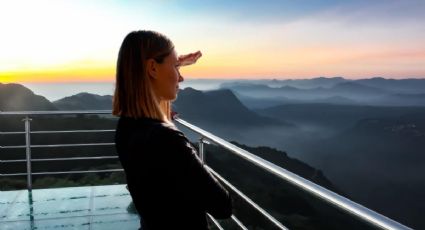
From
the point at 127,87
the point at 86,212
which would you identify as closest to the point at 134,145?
the point at 127,87

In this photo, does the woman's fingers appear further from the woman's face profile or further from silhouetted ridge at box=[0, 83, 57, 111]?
silhouetted ridge at box=[0, 83, 57, 111]

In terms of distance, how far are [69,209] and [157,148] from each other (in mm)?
3221

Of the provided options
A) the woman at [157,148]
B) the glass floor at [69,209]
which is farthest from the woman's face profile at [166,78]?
the glass floor at [69,209]

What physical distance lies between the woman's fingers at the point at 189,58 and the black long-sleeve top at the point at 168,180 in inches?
11.3

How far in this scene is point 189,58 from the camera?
128cm

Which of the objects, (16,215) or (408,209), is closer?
(16,215)

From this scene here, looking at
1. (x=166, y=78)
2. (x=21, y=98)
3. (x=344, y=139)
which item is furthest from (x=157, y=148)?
(x=344, y=139)

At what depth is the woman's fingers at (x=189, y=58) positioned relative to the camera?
1256mm

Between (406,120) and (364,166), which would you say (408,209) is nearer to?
(364,166)

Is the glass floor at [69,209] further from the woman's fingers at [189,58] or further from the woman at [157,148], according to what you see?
the woman at [157,148]

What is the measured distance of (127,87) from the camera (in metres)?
1.06

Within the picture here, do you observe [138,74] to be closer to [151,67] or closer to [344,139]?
[151,67]

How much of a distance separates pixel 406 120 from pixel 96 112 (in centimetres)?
14823

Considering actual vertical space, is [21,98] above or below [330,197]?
below
